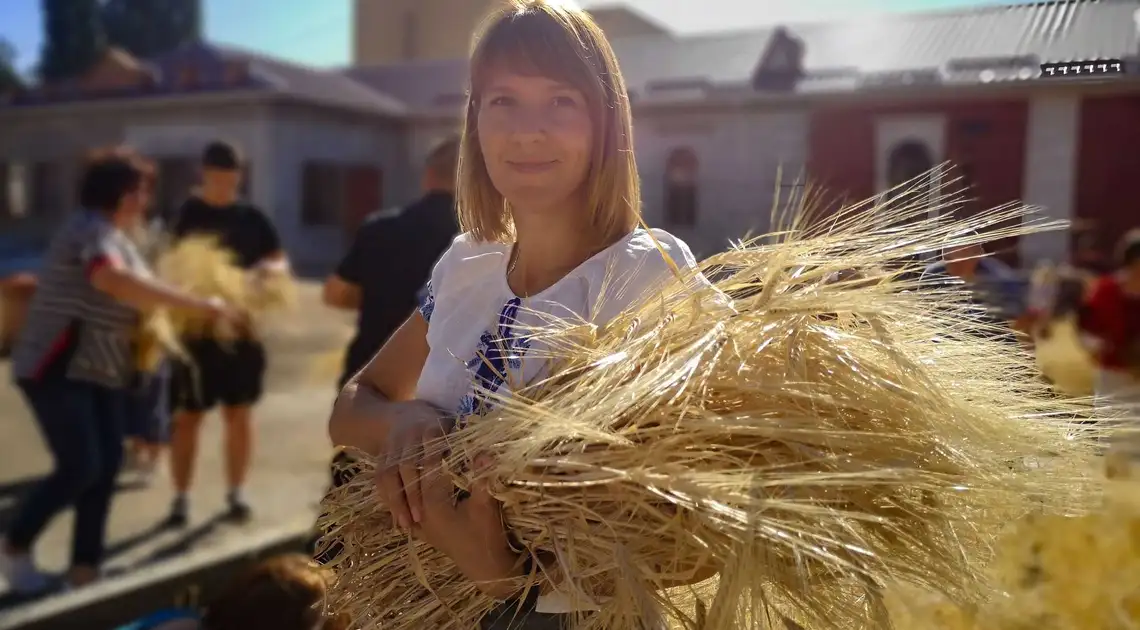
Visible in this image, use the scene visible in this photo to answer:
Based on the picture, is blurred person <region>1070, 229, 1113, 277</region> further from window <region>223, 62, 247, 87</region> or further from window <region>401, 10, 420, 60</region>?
window <region>401, 10, 420, 60</region>

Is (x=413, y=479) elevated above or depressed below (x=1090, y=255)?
below

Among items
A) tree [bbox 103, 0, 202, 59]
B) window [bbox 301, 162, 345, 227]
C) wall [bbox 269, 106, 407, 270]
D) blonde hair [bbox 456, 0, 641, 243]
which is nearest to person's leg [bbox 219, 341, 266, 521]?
blonde hair [bbox 456, 0, 641, 243]

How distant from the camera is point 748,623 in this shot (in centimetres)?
105

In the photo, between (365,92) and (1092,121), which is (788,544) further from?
(365,92)

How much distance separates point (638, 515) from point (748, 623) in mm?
200

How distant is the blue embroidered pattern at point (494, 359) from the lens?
1.20 meters

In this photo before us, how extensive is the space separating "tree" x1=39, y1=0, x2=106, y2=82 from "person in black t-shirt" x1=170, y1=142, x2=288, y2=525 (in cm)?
3583

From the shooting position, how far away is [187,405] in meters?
4.34

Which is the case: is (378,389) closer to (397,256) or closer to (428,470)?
(428,470)

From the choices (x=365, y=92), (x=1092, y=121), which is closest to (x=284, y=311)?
(x=1092, y=121)

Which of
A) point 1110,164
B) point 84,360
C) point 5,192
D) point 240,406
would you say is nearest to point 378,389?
point 84,360

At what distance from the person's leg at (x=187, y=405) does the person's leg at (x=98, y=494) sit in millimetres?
604

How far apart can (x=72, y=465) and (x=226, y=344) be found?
3.18 feet

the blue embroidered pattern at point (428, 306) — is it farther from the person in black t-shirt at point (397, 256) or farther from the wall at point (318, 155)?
the wall at point (318, 155)
